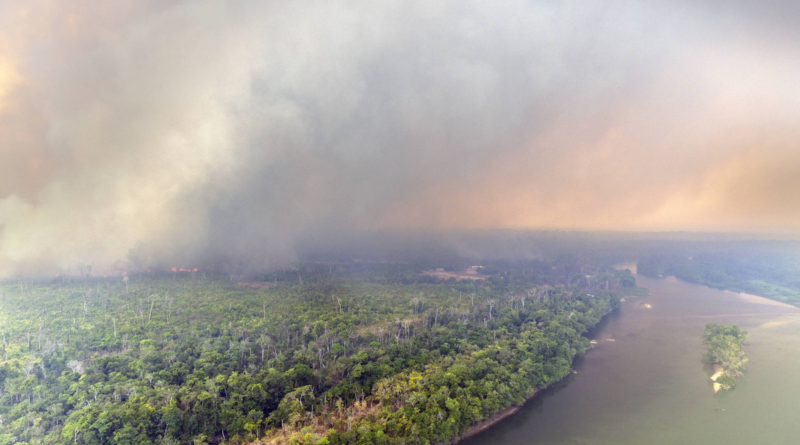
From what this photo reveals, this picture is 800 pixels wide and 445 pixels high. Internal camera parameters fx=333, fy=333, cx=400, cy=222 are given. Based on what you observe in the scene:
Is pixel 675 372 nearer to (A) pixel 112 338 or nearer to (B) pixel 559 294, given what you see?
(B) pixel 559 294

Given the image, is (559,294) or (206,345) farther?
(559,294)

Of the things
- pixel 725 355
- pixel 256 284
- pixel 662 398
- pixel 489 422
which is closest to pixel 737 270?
pixel 725 355

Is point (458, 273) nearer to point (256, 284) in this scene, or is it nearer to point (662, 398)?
point (256, 284)

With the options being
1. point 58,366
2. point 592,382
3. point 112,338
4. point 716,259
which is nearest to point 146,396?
point 58,366

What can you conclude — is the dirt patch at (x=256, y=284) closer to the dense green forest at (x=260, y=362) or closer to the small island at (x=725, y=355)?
the dense green forest at (x=260, y=362)

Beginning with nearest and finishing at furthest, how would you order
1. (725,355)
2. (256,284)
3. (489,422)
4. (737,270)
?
(489,422) → (725,355) → (256,284) → (737,270)

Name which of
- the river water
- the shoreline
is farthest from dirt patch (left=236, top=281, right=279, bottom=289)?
the river water

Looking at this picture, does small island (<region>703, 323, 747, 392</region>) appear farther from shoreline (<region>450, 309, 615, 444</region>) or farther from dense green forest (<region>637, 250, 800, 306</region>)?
dense green forest (<region>637, 250, 800, 306</region>)
